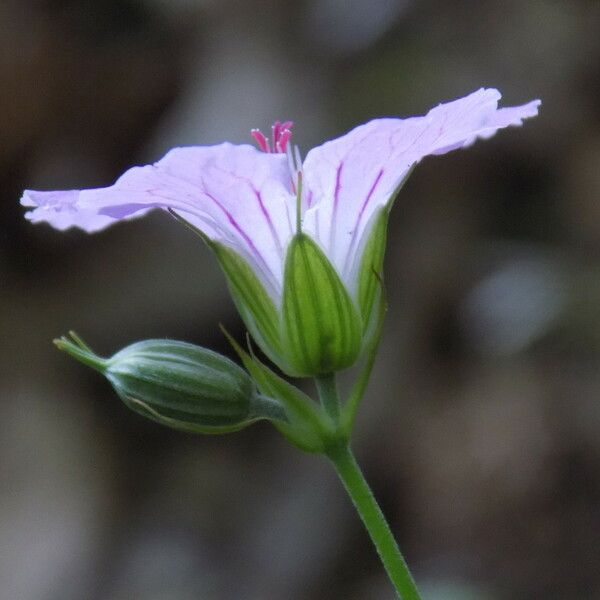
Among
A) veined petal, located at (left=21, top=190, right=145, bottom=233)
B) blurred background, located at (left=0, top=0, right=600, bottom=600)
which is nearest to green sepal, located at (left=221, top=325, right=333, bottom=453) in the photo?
veined petal, located at (left=21, top=190, right=145, bottom=233)

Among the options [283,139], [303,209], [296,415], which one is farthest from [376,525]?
[283,139]

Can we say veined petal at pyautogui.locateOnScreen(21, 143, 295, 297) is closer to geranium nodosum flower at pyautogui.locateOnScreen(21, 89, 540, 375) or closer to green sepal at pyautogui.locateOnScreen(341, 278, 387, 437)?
geranium nodosum flower at pyautogui.locateOnScreen(21, 89, 540, 375)

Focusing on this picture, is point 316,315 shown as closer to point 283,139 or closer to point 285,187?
point 285,187

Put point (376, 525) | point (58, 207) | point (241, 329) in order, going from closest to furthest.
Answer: point (376, 525)
point (58, 207)
point (241, 329)

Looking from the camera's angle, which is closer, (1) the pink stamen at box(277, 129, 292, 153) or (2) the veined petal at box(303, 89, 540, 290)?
(2) the veined petal at box(303, 89, 540, 290)

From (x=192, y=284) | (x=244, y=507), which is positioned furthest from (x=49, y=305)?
(x=244, y=507)

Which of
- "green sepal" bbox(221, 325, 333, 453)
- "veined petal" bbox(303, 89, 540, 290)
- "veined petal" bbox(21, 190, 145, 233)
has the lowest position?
"green sepal" bbox(221, 325, 333, 453)
